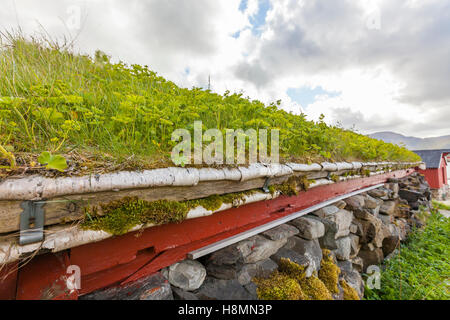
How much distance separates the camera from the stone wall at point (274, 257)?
138 centimetres

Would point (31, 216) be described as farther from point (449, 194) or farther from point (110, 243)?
point (449, 194)

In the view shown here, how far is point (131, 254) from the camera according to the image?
3.97ft

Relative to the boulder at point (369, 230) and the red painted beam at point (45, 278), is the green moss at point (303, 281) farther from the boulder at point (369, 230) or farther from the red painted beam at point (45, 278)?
the boulder at point (369, 230)

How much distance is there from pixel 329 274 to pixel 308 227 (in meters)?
0.58

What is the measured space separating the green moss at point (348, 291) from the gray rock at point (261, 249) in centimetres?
123

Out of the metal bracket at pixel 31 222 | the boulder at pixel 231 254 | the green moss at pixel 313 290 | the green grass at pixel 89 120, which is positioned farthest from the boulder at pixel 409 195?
the metal bracket at pixel 31 222

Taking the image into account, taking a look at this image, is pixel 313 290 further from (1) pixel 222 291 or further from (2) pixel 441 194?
(2) pixel 441 194

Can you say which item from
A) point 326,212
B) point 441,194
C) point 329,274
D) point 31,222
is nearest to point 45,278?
point 31,222

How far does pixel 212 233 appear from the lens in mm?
1598

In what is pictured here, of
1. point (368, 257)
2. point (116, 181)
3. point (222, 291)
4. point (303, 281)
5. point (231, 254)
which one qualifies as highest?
point (116, 181)

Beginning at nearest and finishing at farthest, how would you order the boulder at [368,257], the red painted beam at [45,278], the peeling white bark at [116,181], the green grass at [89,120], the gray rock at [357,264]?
1. the peeling white bark at [116,181]
2. the red painted beam at [45,278]
3. the green grass at [89,120]
4. the gray rock at [357,264]
5. the boulder at [368,257]
